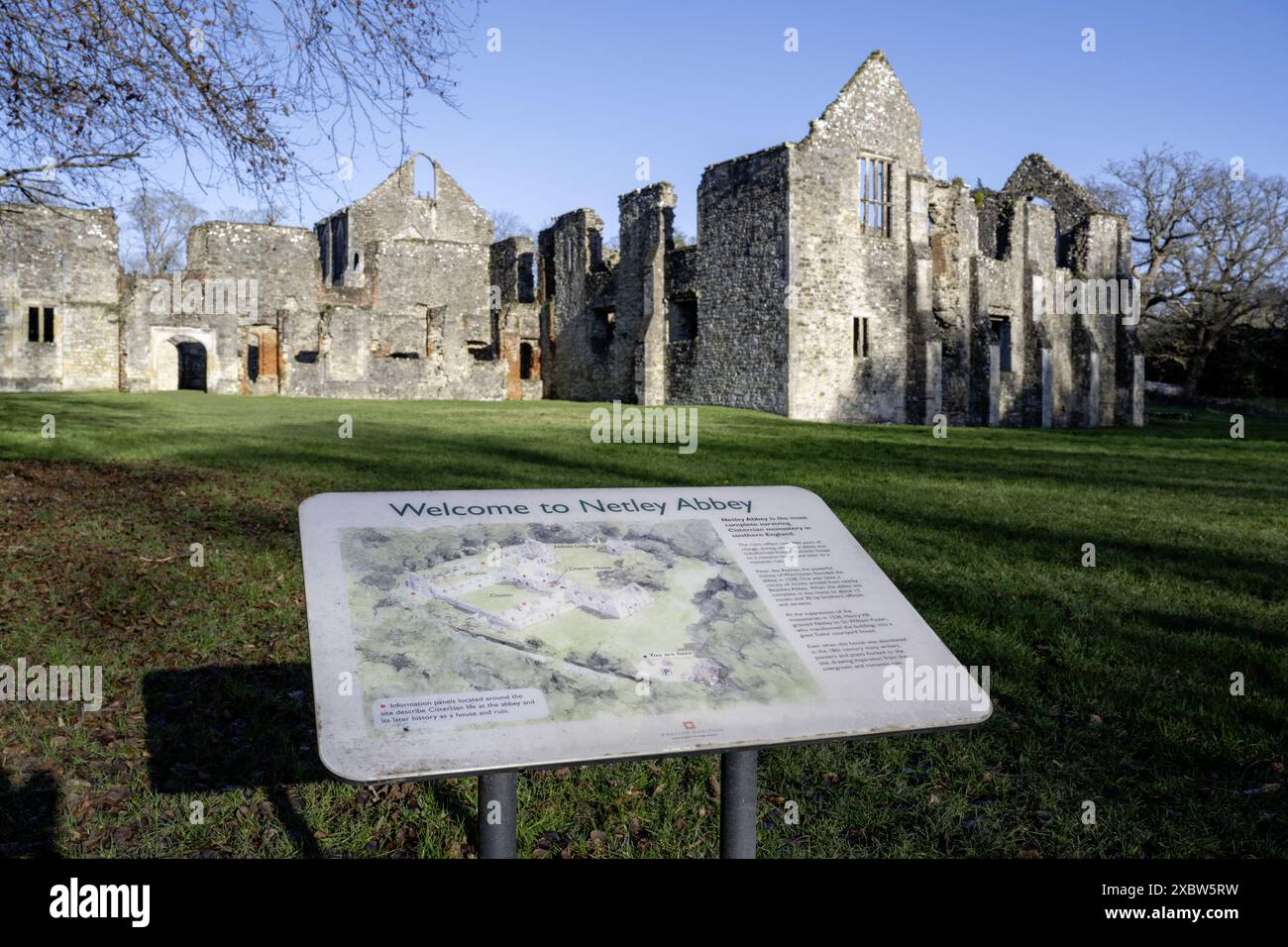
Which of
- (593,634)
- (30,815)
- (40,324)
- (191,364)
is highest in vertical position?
(40,324)

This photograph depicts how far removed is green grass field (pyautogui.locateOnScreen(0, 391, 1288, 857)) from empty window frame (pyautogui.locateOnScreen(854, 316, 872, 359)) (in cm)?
1720

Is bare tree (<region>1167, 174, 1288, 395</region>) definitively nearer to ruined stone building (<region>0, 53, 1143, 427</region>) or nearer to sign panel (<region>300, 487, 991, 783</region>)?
ruined stone building (<region>0, 53, 1143, 427</region>)

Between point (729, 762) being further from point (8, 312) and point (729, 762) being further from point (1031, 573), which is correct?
point (8, 312)

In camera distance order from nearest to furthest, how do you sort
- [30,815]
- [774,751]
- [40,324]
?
[30,815], [774,751], [40,324]

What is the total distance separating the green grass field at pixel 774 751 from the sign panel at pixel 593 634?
1.35 metres

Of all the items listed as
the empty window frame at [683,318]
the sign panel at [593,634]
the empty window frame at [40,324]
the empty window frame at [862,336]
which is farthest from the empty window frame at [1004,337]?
the sign panel at [593,634]

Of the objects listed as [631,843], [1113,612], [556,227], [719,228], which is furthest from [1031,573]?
[556,227]

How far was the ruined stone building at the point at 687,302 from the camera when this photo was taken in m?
29.4

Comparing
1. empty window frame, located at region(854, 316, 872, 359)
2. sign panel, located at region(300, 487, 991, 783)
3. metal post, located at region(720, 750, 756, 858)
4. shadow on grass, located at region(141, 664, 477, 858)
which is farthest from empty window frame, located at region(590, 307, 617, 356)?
metal post, located at region(720, 750, 756, 858)

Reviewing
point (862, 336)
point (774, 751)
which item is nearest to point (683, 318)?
point (862, 336)

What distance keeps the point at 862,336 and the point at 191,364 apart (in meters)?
28.6

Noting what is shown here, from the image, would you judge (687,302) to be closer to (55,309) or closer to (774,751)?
(55,309)

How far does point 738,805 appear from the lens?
10.6 feet

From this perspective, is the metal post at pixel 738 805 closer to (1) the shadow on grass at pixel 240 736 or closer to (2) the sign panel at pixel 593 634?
(2) the sign panel at pixel 593 634
